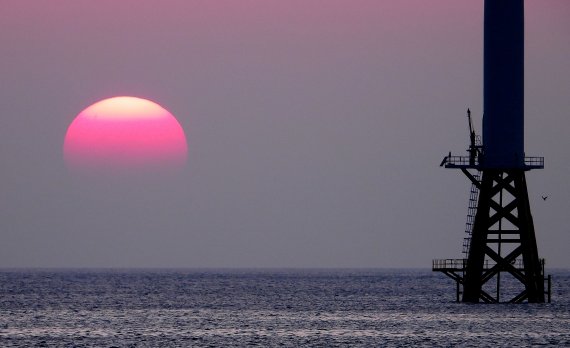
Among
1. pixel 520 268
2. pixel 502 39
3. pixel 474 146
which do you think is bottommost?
pixel 520 268

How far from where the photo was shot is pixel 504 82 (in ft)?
266

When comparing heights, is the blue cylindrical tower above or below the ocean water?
above

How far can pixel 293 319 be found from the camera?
87500 millimetres

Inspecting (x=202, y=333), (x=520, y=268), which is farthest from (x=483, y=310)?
(x=202, y=333)

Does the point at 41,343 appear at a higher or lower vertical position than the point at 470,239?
lower

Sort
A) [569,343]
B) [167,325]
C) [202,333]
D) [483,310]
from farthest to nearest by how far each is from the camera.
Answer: [483,310] < [167,325] < [202,333] < [569,343]

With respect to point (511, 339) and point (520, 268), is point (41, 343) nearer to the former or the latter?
point (511, 339)

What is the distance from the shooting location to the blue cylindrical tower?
81062mm

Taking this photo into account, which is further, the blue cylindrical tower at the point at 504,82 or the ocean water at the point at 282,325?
the blue cylindrical tower at the point at 504,82

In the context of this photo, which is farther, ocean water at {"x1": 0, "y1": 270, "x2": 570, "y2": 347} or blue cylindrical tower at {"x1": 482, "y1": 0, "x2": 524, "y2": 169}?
blue cylindrical tower at {"x1": 482, "y1": 0, "x2": 524, "y2": 169}

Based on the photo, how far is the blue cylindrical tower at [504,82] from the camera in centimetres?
8106

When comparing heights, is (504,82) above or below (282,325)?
above

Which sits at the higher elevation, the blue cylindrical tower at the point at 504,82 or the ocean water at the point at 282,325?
the blue cylindrical tower at the point at 504,82

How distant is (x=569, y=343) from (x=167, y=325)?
26.3 m
